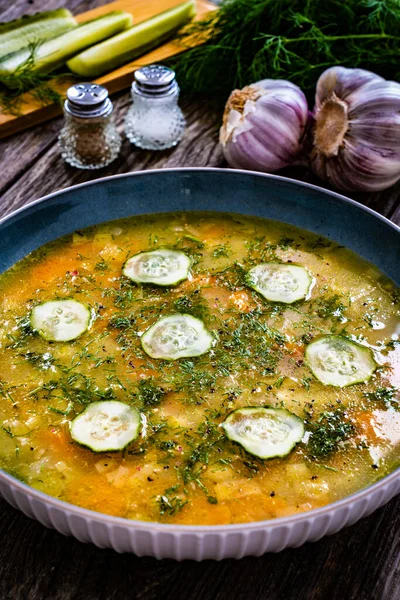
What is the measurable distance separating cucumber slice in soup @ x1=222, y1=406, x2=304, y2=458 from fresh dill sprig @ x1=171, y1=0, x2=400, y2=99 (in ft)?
5.82

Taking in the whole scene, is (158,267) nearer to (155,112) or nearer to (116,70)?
(155,112)

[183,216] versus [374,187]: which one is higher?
[183,216]

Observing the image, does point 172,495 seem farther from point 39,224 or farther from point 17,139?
point 17,139

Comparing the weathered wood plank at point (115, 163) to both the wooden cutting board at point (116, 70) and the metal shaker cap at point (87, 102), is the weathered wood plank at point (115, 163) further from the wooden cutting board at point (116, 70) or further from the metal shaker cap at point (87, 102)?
the metal shaker cap at point (87, 102)

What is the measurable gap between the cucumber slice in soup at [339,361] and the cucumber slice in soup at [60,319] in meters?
0.69

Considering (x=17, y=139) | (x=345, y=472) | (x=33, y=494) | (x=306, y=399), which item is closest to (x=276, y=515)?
(x=345, y=472)

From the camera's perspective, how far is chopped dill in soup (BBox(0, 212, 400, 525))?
1.82 m

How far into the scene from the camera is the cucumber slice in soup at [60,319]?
7.20 feet

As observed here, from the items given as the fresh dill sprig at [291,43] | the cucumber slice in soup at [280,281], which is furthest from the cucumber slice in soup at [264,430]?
the fresh dill sprig at [291,43]

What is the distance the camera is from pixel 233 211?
8.75 feet

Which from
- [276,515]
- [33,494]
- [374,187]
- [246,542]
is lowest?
[374,187]

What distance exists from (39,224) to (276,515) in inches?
50.4

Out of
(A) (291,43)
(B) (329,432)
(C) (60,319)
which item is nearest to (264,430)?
(B) (329,432)

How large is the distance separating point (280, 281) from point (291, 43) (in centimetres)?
144
